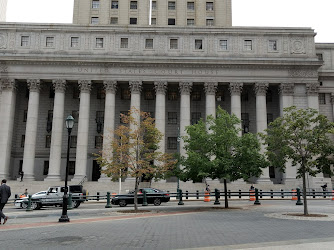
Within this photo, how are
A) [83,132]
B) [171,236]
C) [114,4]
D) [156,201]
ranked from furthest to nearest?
1. [114,4]
2. [83,132]
3. [156,201]
4. [171,236]

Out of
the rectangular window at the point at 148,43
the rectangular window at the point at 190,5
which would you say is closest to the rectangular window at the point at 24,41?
the rectangular window at the point at 148,43

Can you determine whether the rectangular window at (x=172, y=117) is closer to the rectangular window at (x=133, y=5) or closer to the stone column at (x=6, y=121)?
the rectangular window at (x=133, y=5)

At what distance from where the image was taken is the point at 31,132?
157 ft

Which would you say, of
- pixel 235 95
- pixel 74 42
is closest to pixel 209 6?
pixel 235 95

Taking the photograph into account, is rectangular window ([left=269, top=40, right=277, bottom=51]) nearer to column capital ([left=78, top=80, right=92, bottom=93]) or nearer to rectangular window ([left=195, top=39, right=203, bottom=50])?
rectangular window ([left=195, top=39, right=203, bottom=50])

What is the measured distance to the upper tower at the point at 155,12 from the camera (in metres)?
62.0

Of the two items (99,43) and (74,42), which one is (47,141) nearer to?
(74,42)

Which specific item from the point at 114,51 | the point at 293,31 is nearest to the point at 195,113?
the point at 114,51

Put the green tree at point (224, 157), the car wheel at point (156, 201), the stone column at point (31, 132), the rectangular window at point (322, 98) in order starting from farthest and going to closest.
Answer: the rectangular window at point (322, 98) → the stone column at point (31, 132) → the car wheel at point (156, 201) → the green tree at point (224, 157)

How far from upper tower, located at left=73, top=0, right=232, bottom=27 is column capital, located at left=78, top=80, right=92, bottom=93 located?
17.3m

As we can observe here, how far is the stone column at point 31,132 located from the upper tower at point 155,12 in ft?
61.2

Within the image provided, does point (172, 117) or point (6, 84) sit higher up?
point (6, 84)

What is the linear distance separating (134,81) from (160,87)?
3.99m

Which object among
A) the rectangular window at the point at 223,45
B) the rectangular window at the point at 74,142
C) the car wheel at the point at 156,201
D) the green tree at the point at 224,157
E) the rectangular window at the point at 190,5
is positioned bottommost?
the car wheel at the point at 156,201
